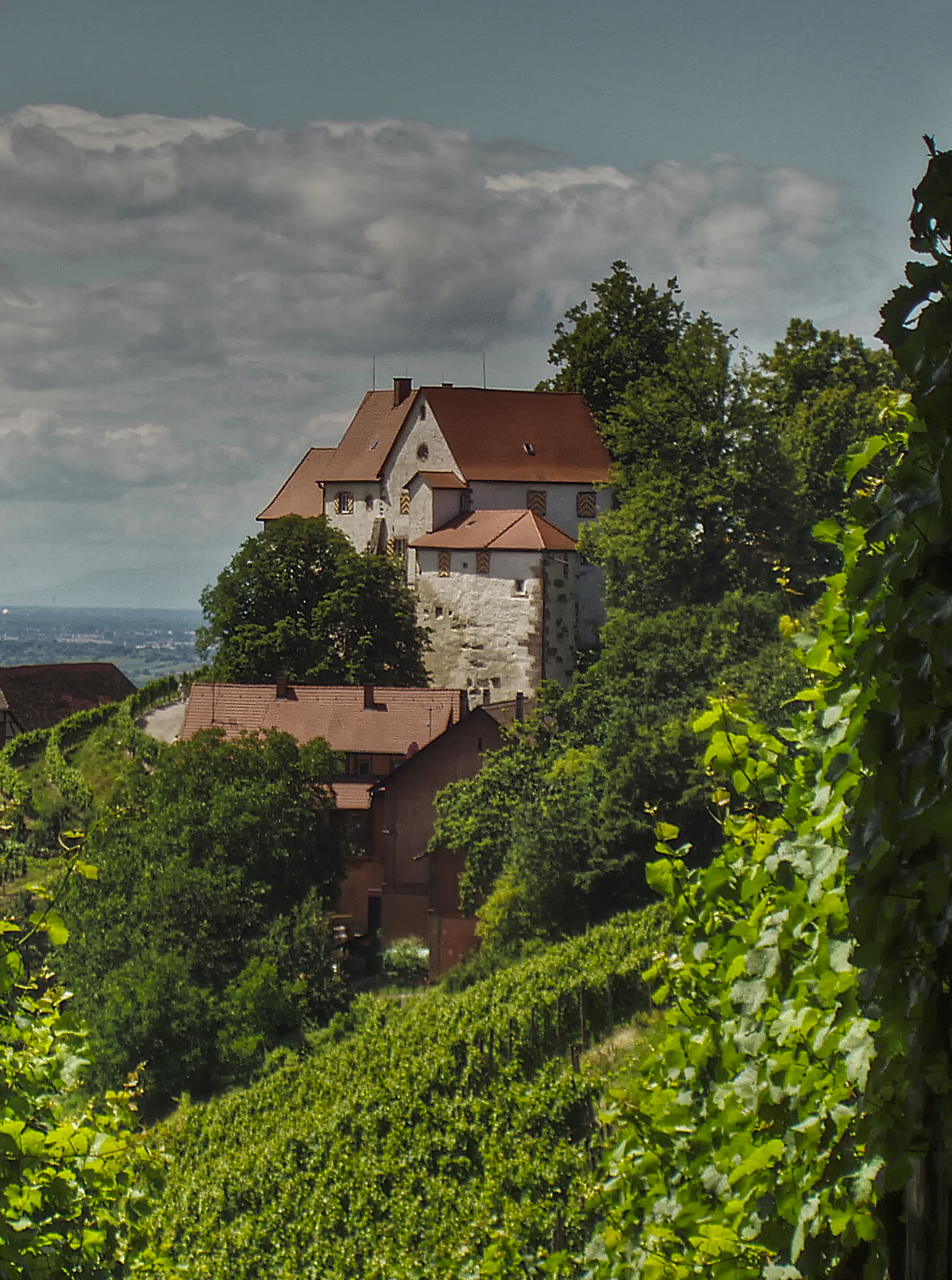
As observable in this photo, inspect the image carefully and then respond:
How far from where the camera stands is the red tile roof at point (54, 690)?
5634 centimetres

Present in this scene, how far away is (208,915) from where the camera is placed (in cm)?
3203

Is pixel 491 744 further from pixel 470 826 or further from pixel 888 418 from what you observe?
pixel 888 418

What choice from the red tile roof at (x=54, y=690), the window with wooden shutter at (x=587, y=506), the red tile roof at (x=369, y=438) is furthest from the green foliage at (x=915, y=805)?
the red tile roof at (x=54, y=690)

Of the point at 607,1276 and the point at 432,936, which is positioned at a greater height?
the point at 607,1276

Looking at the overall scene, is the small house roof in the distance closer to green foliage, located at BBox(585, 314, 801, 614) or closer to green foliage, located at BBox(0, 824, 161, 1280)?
green foliage, located at BBox(585, 314, 801, 614)

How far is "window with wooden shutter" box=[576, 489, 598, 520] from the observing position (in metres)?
46.3

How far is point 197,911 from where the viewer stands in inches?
1261

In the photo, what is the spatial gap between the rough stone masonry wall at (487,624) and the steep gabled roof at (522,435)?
453 cm

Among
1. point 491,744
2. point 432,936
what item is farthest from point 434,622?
point 432,936

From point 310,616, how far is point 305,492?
12075 millimetres

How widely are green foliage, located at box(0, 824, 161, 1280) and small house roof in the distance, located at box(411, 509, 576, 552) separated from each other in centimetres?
3658

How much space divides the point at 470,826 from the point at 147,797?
7510mm

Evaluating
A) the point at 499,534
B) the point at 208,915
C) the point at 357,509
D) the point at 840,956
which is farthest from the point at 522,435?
the point at 840,956

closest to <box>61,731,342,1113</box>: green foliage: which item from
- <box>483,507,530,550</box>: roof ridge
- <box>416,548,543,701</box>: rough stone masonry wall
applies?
<box>416,548,543,701</box>: rough stone masonry wall
